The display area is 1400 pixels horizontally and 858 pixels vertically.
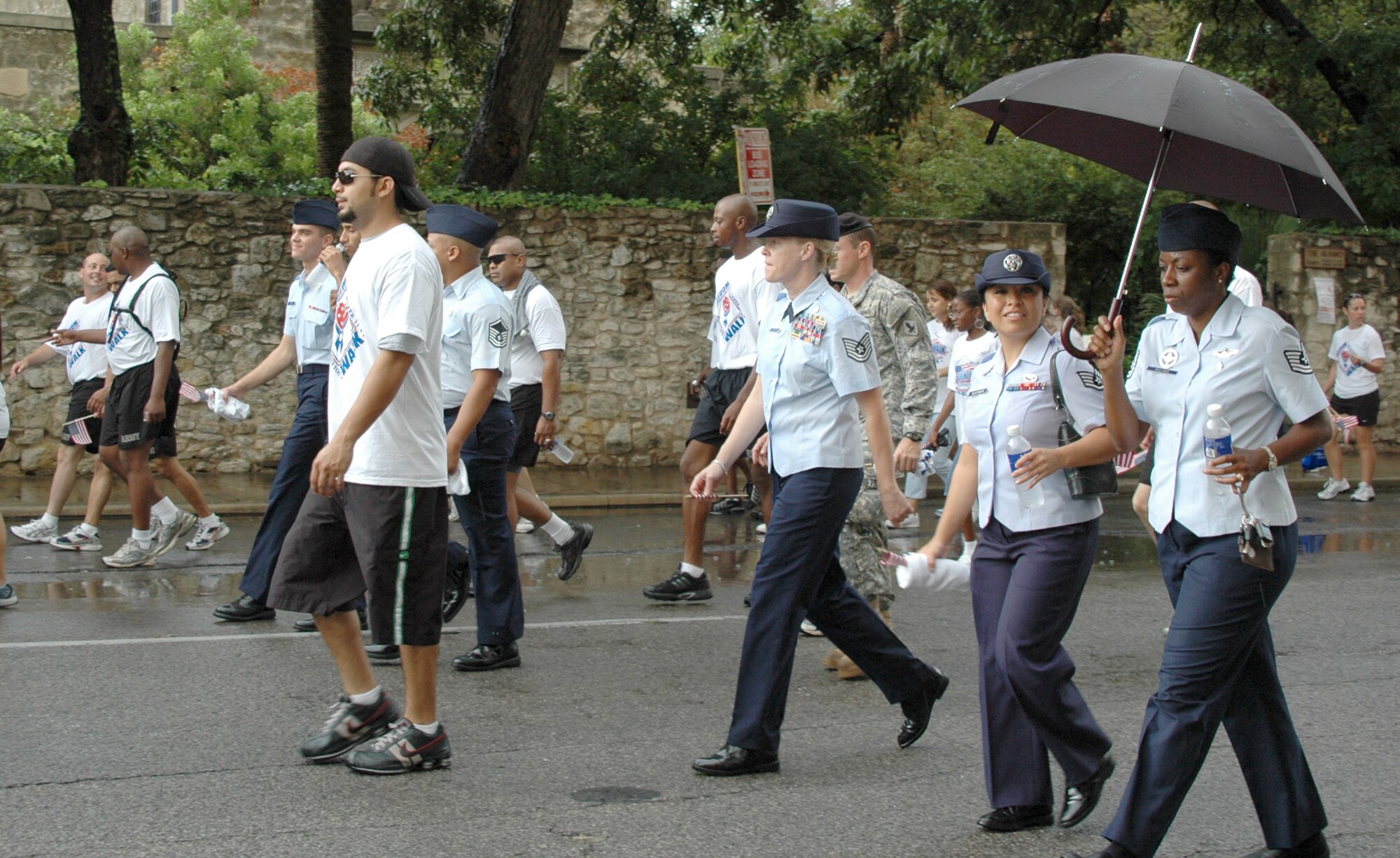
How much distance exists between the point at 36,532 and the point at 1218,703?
8.35 m

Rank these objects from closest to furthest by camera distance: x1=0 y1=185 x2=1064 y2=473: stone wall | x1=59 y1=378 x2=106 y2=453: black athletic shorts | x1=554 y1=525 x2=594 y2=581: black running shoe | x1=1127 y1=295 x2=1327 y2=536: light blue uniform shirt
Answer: x1=1127 y1=295 x2=1327 y2=536: light blue uniform shirt, x1=554 y1=525 x2=594 y2=581: black running shoe, x1=59 y1=378 x2=106 y2=453: black athletic shorts, x1=0 y1=185 x2=1064 y2=473: stone wall

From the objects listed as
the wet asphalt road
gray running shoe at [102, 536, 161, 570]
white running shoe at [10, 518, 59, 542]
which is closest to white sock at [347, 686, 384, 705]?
the wet asphalt road

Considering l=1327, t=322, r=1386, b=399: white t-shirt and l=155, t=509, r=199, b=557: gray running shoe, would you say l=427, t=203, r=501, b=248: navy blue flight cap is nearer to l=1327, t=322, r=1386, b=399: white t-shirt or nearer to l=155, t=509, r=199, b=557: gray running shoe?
l=155, t=509, r=199, b=557: gray running shoe

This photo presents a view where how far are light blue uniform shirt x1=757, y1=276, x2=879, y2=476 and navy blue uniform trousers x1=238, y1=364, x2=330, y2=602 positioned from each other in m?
2.63

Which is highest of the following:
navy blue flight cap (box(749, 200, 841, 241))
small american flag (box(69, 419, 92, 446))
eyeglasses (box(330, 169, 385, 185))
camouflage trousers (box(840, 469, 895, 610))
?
eyeglasses (box(330, 169, 385, 185))

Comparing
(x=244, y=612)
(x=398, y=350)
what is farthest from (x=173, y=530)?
(x=398, y=350)

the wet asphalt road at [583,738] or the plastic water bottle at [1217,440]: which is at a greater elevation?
the plastic water bottle at [1217,440]

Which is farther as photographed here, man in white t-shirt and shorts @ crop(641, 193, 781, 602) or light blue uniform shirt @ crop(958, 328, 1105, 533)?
man in white t-shirt and shorts @ crop(641, 193, 781, 602)

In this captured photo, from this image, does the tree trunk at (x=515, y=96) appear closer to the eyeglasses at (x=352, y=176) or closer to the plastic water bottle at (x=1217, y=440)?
the eyeglasses at (x=352, y=176)

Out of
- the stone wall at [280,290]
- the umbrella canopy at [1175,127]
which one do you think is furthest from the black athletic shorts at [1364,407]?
the umbrella canopy at [1175,127]

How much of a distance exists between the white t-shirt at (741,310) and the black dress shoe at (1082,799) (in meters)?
3.87

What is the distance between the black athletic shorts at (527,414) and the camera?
8086 millimetres

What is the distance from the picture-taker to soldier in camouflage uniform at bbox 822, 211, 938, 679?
623 cm

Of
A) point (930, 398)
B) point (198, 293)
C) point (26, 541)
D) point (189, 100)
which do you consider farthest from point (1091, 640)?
point (189, 100)
